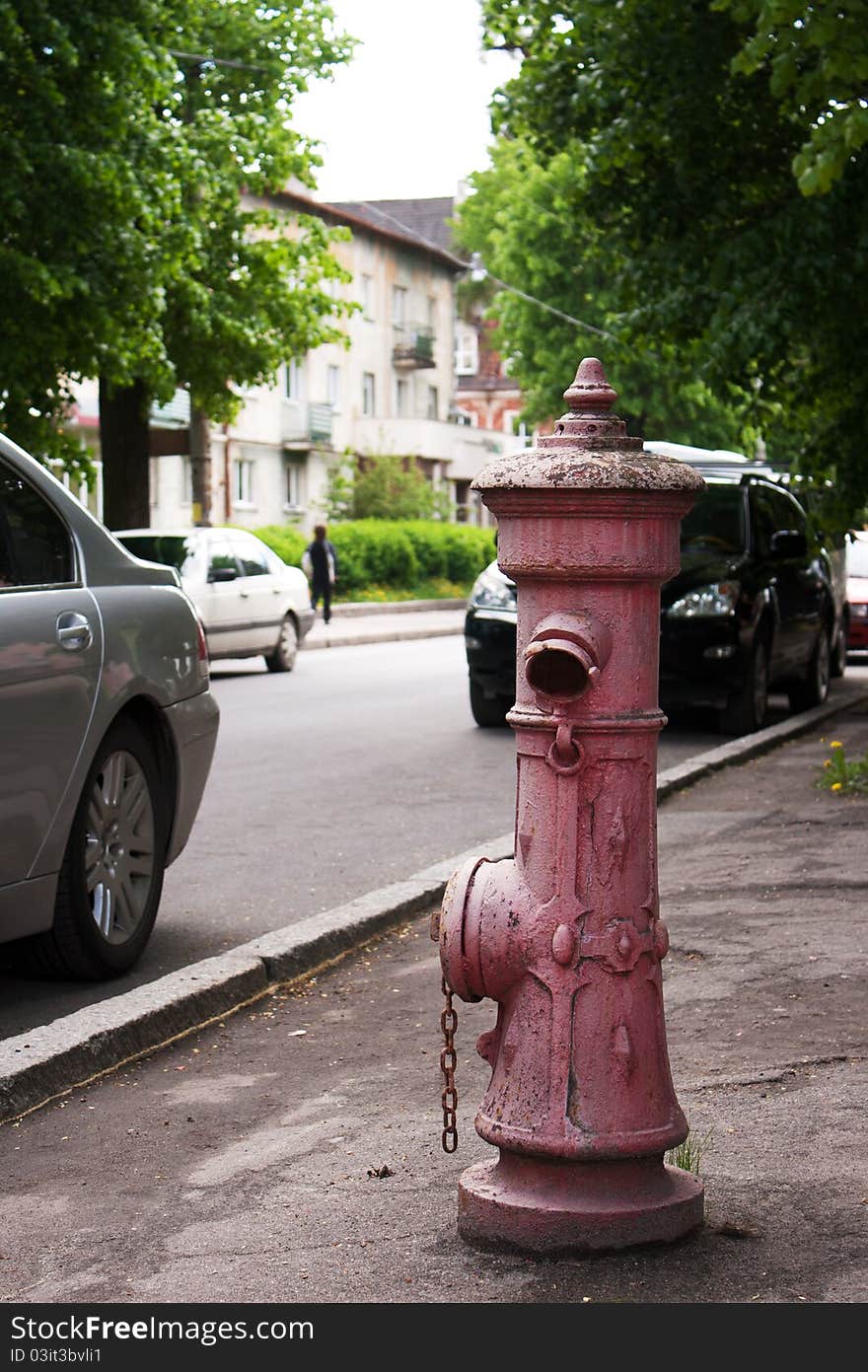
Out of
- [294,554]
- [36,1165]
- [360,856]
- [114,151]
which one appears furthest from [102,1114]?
[294,554]

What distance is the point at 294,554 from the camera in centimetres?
A: 4025

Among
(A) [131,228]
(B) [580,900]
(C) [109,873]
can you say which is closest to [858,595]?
(A) [131,228]

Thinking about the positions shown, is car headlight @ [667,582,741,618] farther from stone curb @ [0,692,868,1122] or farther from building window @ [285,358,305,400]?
building window @ [285,358,305,400]

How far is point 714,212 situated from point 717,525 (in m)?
2.55

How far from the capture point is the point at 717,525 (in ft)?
50.8

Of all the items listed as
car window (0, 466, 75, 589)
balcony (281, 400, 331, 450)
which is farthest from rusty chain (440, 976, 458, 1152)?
balcony (281, 400, 331, 450)

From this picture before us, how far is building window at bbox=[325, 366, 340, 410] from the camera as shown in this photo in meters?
60.4

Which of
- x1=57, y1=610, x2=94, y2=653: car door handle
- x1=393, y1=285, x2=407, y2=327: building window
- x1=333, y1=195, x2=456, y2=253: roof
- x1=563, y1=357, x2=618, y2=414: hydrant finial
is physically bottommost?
x1=57, y1=610, x2=94, y2=653: car door handle

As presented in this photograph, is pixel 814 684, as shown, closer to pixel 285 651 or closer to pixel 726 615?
pixel 726 615

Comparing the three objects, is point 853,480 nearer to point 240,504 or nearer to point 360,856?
point 360,856

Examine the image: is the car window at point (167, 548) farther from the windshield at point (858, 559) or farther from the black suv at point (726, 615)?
the windshield at point (858, 559)

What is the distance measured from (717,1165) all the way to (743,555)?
1115 cm

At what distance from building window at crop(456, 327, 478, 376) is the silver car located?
90.9m

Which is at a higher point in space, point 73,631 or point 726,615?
point 73,631
